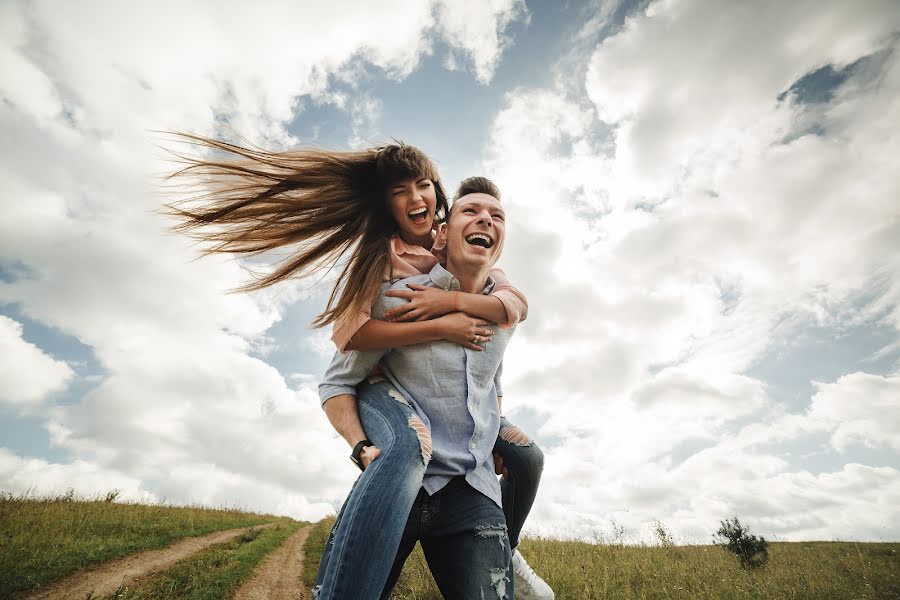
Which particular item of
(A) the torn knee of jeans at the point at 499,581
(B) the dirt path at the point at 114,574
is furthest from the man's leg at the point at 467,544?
(B) the dirt path at the point at 114,574

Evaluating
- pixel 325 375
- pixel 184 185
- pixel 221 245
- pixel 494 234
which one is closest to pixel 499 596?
pixel 325 375

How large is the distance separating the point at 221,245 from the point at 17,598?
21.9 feet

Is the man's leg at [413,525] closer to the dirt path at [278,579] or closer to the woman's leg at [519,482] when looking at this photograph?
the woman's leg at [519,482]

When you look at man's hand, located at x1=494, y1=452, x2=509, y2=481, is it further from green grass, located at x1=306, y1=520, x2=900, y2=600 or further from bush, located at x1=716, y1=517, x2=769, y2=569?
bush, located at x1=716, y1=517, x2=769, y2=569

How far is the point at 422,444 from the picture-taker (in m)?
1.70

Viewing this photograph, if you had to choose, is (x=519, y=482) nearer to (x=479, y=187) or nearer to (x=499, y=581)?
(x=499, y=581)

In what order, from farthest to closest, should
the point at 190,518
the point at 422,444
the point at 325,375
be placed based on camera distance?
the point at 190,518, the point at 325,375, the point at 422,444

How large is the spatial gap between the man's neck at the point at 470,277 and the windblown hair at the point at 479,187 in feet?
1.94

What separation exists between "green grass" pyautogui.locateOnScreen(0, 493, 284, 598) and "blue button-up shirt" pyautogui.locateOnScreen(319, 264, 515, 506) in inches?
298

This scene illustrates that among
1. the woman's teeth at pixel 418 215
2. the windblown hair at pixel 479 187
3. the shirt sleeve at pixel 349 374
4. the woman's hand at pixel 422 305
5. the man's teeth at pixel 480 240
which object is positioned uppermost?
the windblown hair at pixel 479 187

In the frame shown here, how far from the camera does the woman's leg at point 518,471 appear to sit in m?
2.43

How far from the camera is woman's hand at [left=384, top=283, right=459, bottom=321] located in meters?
2.08

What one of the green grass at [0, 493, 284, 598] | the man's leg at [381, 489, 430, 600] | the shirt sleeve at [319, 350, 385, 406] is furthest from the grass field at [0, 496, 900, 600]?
the shirt sleeve at [319, 350, 385, 406]

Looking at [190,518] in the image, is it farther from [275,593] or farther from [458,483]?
[458,483]
